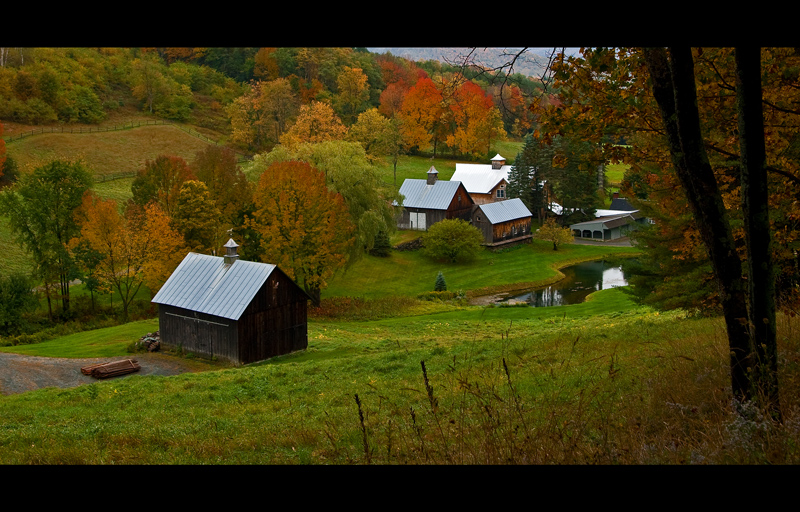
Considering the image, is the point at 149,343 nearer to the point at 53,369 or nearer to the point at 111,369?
the point at 53,369

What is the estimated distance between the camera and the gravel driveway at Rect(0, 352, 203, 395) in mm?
22656

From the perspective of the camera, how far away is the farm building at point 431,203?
63062mm

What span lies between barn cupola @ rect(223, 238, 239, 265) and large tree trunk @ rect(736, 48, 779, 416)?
24.2m

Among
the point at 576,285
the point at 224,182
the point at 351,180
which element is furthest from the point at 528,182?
the point at 224,182

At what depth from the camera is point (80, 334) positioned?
33750mm

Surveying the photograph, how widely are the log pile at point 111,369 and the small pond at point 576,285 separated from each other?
986 inches

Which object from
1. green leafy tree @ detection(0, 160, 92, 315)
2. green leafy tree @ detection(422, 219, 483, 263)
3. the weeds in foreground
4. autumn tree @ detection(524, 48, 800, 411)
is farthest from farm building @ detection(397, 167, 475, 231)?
the weeds in foreground

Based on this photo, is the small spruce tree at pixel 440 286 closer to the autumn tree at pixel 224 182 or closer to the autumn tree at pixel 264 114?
the autumn tree at pixel 224 182

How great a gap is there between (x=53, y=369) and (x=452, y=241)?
112 ft

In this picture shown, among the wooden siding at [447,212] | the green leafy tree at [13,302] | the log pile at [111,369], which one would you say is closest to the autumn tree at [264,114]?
the wooden siding at [447,212]

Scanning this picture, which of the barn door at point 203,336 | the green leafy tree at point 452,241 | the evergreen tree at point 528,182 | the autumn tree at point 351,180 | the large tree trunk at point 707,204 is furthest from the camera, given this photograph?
the evergreen tree at point 528,182

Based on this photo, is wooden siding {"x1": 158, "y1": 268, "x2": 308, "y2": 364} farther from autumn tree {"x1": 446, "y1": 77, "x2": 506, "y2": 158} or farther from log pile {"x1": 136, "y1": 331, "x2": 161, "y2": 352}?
autumn tree {"x1": 446, "y1": 77, "x2": 506, "y2": 158}
